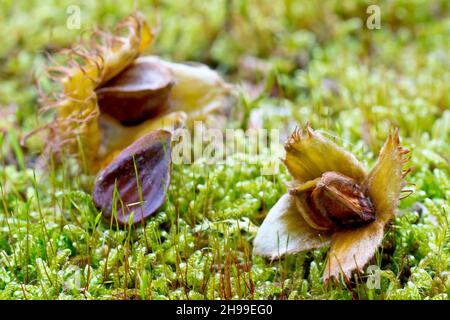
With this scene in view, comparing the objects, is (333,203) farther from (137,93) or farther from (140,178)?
(137,93)

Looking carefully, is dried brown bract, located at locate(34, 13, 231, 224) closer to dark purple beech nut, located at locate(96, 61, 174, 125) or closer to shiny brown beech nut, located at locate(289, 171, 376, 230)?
dark purple beech nut, located at locate(96, 61, 174, 125)

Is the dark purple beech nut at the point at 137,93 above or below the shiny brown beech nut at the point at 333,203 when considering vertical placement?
above

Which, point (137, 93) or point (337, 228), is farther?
point (137, 93)

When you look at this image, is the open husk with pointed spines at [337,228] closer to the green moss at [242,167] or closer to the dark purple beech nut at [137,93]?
the green moss at [242,167]

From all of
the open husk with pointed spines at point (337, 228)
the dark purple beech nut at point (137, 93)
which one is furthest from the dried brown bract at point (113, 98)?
the open husk with pointed spines at point (337, 228)

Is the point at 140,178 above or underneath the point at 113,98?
underneath

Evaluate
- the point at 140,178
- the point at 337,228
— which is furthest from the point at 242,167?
the point at 337,228

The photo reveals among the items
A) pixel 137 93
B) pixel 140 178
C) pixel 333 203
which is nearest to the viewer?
pixel 333 203

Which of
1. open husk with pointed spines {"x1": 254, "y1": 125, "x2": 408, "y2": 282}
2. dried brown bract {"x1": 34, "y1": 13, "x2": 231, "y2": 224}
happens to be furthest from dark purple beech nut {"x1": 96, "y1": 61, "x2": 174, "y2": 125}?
open husk with pointed spines {"x1": 254, "y1": 125, "x2": 408, "y2": 282}
